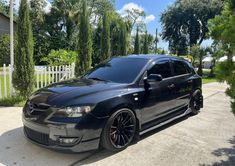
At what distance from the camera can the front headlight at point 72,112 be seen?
373 cm

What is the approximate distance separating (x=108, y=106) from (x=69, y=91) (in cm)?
72

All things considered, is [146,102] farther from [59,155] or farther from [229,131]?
[229,131]

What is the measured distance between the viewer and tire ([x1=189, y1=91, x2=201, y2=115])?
21.5ft

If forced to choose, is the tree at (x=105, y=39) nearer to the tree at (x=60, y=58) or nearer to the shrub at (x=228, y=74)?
the tree at (x=60, y=58)

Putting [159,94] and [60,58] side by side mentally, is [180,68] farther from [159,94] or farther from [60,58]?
[60,58]

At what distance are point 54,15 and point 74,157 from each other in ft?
85.7

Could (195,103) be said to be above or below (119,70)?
below

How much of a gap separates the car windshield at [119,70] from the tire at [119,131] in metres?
0.74

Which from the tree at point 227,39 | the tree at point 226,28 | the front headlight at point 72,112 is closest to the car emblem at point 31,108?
the front headlight at point 72,112

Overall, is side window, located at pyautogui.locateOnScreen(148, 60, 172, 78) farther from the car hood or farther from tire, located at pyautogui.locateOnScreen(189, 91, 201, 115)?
tire, located at pyautogui.locateOnScreen(189, 91, 201, 115)

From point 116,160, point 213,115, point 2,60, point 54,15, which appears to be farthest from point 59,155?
point 54,15

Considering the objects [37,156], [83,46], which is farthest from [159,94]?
[83,46]

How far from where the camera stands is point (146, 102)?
Result: 4.74m

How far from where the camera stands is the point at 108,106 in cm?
399
